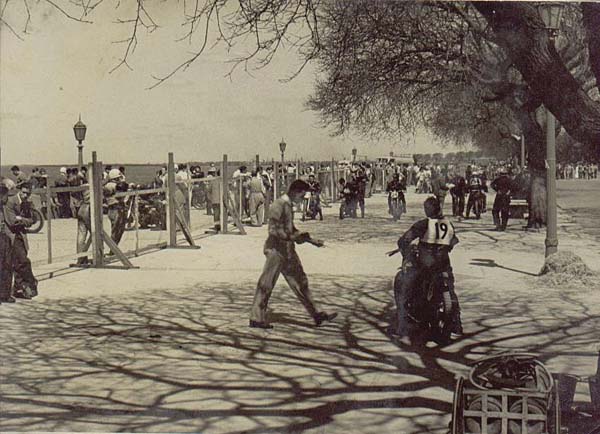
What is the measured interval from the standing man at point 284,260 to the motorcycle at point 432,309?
732 millimetres

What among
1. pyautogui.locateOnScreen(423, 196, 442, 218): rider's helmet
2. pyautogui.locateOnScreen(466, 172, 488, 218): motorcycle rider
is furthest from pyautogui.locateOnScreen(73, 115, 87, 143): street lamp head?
pyautogui.locateOnScreen(466, 172, 488, 218): motorcycle rider

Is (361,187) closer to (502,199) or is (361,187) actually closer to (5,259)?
(5,259)

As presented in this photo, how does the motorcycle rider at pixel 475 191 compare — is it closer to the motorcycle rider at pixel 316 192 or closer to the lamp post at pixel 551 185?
the lamp post at pixel 551 185

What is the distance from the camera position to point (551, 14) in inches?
260

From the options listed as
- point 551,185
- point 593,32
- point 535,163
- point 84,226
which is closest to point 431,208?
point 593,32

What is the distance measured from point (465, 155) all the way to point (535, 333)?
2.98 m

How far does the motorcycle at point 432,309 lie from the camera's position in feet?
21.4

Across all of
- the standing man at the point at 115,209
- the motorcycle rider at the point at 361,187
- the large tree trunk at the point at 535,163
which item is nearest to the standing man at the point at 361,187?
the motorcycle rider at the point at 361,187

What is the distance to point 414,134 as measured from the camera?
22.7 feet

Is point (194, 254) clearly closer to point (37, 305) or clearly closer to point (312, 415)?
point (37, 305)

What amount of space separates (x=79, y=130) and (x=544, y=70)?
11.0 feet

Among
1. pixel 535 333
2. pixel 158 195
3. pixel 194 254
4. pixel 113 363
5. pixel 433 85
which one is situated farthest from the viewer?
pixel 158 195

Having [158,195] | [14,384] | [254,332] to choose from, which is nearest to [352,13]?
[254,332]

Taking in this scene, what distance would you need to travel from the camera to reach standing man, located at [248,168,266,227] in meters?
6.98
